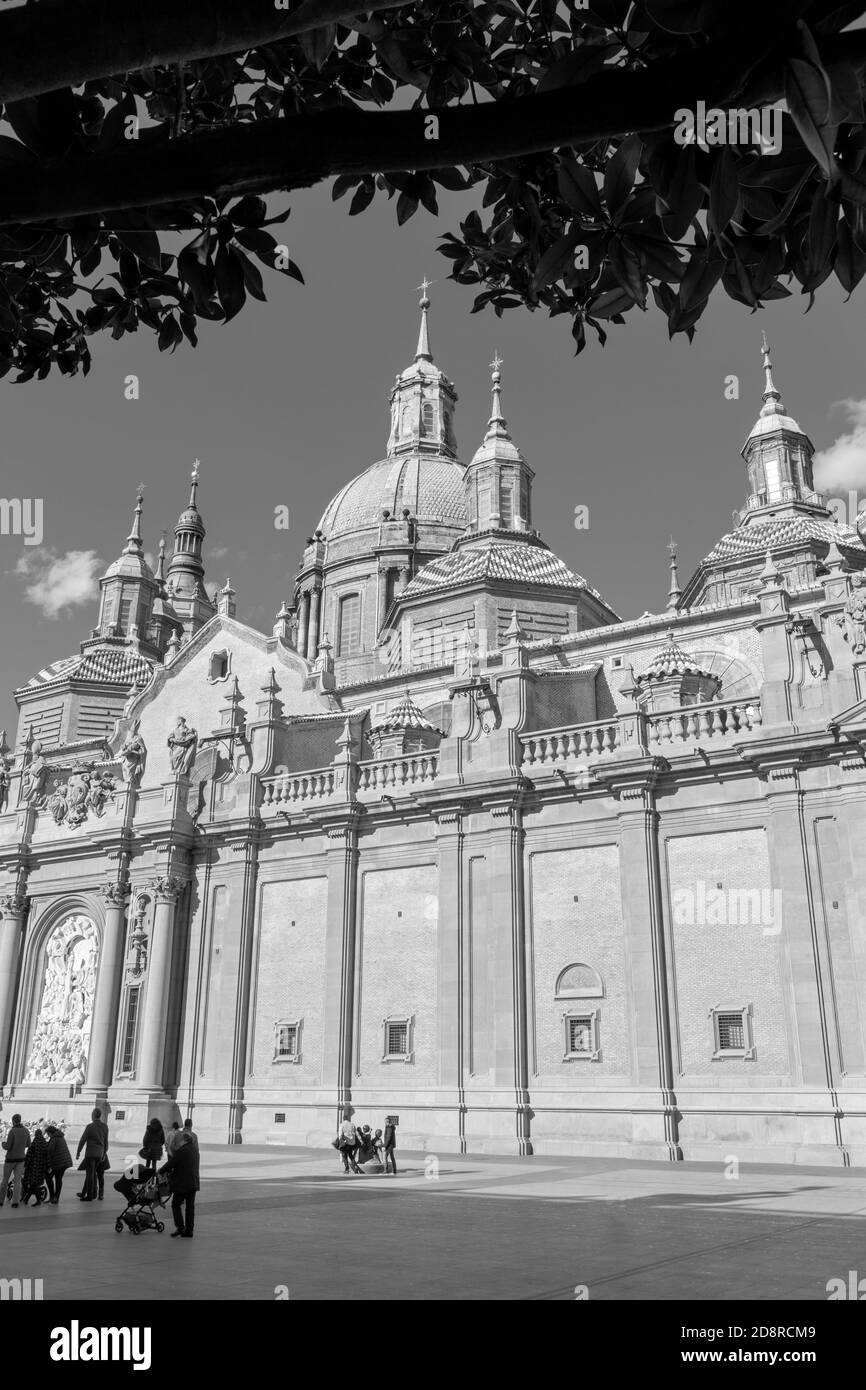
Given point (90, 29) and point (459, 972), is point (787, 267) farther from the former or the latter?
point (459, 972)

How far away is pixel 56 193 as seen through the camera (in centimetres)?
462

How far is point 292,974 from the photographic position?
3347 centimetres

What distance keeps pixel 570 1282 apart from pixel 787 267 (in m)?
9.15

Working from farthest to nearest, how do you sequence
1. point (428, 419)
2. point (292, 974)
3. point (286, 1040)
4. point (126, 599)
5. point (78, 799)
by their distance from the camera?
point (428, 419)
point (126, 599)
point (78, 799)
point (292, 974)
point (286, 1040)

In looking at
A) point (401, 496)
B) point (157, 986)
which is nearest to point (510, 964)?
point (157, 986)

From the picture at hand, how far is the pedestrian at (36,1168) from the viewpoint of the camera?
740 inches

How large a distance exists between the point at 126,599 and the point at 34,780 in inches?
941

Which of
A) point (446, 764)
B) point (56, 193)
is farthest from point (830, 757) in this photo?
point (56, 193)

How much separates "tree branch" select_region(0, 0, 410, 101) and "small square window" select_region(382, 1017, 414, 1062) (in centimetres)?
2891

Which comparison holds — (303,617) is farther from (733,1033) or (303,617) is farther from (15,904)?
(733,1033)

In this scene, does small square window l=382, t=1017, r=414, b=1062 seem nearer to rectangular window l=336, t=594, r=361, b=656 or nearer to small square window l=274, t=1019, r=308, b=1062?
small square window l=274, t=1019, r=308, b=1062

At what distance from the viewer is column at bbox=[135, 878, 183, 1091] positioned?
33938 millimetres

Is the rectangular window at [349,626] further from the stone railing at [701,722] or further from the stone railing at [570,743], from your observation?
the stone railing at [701,722]

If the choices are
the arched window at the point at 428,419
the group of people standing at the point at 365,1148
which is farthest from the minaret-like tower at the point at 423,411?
the group of people standing at the point at 365,1148
